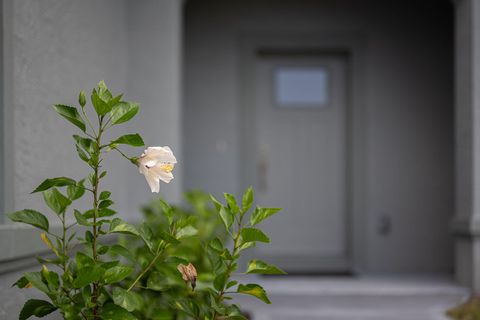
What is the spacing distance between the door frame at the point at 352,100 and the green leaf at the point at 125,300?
3844 mm

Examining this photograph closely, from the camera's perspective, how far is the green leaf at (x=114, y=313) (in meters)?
1.28

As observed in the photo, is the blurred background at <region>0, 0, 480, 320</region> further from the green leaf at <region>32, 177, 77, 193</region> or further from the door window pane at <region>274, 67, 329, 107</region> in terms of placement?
the green leaf at <region>32, 177, 77, 193</region>

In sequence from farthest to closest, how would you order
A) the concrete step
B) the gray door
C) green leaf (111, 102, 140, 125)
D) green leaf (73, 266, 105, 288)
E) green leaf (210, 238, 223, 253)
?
the gray door → the concrete step → green leaf (210, 238, 223, 253) → green leaf (111, 102, 140, 125) → green leaf (73, 266, 105, 288)

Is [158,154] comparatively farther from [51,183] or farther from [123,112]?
[51,183]

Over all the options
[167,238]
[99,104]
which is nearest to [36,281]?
[167,238]

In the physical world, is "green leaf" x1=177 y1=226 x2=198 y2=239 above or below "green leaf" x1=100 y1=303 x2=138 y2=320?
above

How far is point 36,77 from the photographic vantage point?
208 cm

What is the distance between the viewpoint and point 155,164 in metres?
1.30

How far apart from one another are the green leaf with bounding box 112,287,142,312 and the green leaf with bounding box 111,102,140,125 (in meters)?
0.39

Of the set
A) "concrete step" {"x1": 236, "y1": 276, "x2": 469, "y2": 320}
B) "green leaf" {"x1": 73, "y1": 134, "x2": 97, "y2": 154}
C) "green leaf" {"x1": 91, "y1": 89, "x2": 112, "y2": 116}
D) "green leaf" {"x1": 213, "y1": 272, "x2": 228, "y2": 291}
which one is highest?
"green leaf" {"x1": 91, "y1": 89, "x2": 112, "y2": 116}

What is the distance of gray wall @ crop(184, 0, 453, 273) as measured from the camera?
519 cm

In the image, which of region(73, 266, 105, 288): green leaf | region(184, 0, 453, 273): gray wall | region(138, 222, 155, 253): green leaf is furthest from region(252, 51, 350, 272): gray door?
region(73, 266, 105, 288): green leaf

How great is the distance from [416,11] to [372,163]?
146cm

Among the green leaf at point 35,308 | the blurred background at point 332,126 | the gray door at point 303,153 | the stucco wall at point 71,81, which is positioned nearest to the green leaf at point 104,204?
the green leaf at point 35,308
